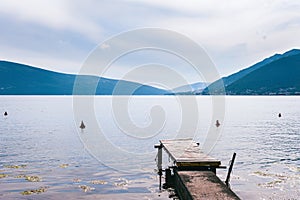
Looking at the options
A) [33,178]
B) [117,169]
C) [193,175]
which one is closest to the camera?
[193,175]

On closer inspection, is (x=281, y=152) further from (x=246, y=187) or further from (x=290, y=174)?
(x=246, y=187)

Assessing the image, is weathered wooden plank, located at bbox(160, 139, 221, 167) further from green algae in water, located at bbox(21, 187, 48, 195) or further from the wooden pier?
green algae in water, located at bbox(21, 187, 48, 195)

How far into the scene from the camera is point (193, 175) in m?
20.6

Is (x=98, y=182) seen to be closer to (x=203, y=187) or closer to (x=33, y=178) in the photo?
(x=33, y=178)

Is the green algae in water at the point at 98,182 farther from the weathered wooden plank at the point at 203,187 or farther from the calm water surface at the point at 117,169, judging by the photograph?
the weathered wooden plank at the point at 203,187

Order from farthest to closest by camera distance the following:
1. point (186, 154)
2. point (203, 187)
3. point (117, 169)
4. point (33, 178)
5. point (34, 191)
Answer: point (117, 169) → point (33, 178) → point (186, 154) → point (34, 191) → point (203, 187)

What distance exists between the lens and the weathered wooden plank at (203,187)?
16391 mm

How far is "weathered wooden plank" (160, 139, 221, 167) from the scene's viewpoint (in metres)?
22.5

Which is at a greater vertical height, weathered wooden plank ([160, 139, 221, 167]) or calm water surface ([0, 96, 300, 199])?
weathered wooden plank ([160, 139, 221, 167])

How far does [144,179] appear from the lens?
2873cm

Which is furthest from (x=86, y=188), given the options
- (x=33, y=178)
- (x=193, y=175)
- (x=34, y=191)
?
(x=193, y=175)

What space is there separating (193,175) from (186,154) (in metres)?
5.01

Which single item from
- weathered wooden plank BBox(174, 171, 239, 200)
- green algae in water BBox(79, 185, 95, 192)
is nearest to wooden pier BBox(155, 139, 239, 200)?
weathered wooden plank BBox(174, 171, 239, 200)

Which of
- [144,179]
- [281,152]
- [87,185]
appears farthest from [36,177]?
[281,152]
